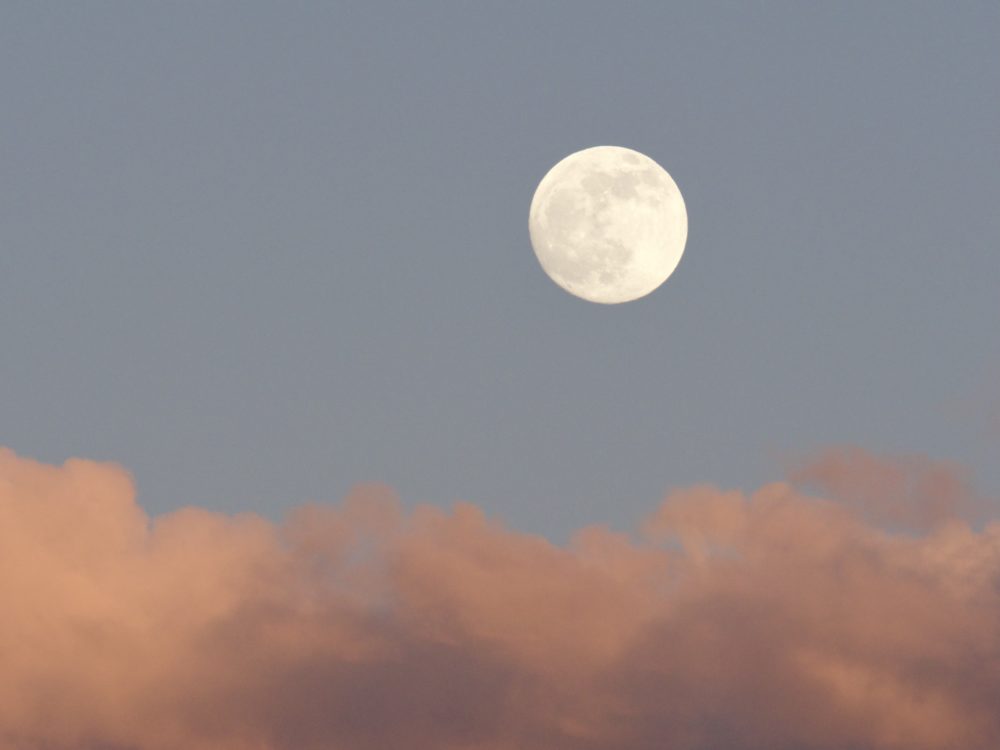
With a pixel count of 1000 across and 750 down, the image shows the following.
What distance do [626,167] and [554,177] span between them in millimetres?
6133

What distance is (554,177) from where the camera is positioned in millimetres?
153750

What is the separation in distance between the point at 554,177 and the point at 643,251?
10480mm

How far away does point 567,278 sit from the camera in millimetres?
151250

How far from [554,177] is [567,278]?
891 centimetres

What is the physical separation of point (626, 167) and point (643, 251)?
7.62 meters

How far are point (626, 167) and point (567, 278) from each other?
10368 millimetres

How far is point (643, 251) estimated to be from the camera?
5881 inches

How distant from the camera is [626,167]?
15200 cm
